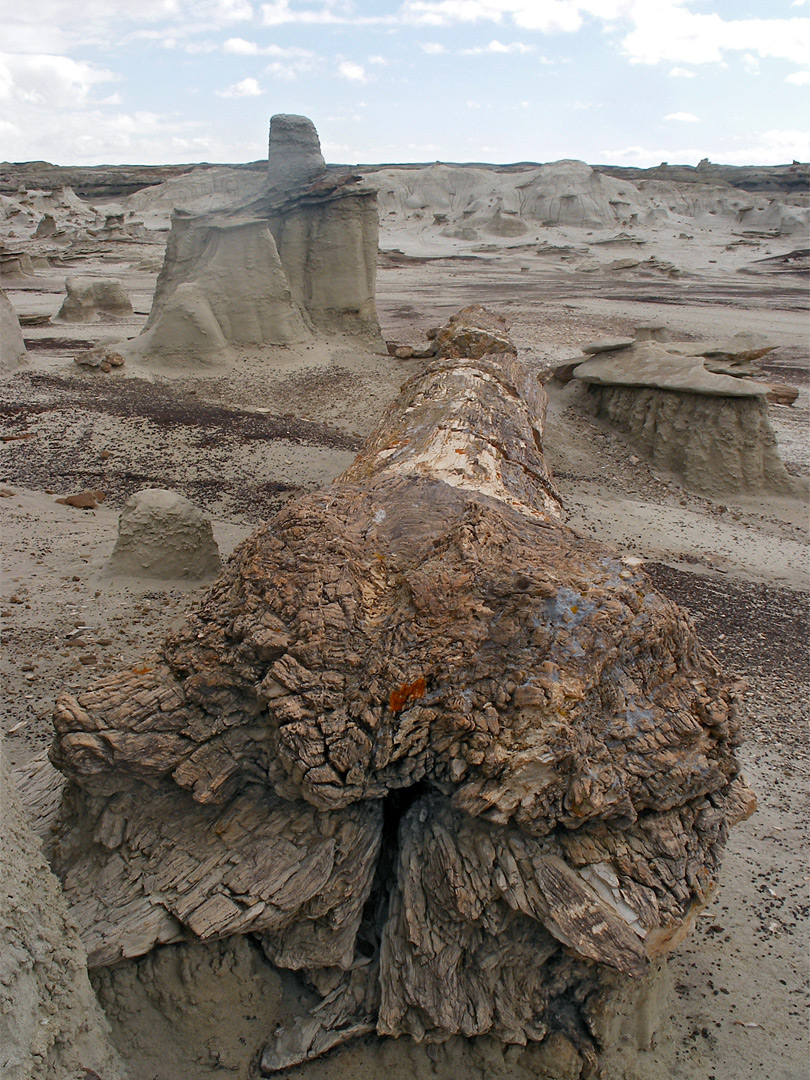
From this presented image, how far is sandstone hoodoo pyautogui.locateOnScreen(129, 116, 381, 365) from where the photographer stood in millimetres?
9758

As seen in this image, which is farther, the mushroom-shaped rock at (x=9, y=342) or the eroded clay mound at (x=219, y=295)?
the eroded clay mound at (x=219, y=295)

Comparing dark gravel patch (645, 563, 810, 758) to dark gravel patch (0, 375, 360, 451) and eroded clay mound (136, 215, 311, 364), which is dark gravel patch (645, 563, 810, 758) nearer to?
dark gravel patch (0, 375, 360, 451)

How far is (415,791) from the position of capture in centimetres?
202

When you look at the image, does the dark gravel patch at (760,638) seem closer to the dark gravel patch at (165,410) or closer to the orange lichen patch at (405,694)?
the orange lichen patch at (405,694)

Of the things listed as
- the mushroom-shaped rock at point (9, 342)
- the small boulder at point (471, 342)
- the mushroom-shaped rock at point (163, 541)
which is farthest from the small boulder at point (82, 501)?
the mushroom-shaped rock at point (9, 342)

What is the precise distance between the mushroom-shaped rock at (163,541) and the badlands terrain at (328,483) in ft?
0.35

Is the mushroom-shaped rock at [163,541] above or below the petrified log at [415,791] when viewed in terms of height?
below

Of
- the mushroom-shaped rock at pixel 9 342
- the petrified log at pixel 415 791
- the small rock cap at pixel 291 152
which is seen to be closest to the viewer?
the petrified log at pixel 415 791

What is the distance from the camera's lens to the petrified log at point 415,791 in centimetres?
176

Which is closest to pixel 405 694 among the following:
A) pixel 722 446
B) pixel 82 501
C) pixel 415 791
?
pixel 415 791

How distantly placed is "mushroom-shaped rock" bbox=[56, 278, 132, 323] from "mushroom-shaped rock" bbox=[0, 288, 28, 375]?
13.3 ft

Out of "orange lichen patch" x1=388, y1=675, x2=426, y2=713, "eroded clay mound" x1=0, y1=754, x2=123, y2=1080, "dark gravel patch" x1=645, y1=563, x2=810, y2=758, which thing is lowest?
"dark gravel patch" x1=645, y1=563, x2=810, y2=758

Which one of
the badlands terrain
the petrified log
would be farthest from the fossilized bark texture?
the petrified log

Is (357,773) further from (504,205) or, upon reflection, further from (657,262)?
(504,205)
